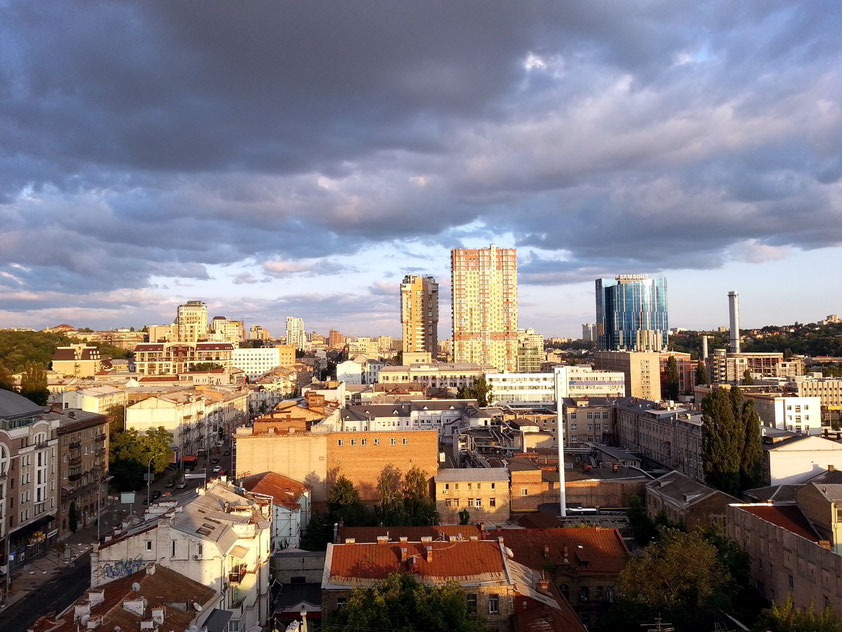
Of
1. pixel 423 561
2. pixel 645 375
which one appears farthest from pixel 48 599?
pixel 645 375

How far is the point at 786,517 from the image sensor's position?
112 feet

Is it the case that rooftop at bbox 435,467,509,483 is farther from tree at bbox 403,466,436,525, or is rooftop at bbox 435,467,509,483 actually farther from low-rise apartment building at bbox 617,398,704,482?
low-rise apartment building at bbox 617,398,704,482

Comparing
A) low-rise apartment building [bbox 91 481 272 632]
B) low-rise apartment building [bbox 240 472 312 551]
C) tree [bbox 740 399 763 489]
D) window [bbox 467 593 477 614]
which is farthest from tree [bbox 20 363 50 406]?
tree [bbox 740 399 763 489]

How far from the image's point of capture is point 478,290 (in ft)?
510

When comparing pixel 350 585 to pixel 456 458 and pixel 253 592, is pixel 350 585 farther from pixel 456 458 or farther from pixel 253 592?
pixel 456 458

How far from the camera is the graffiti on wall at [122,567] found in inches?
1023

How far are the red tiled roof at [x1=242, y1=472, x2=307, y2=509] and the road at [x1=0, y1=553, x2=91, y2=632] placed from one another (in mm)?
10280

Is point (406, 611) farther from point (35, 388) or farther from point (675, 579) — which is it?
point (35, 388)

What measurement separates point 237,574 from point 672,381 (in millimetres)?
111002

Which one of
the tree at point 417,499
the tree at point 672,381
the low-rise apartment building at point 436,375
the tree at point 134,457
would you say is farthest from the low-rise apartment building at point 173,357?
the tree at point 417,499

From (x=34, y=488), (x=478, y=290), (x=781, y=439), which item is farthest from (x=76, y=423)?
(x=478, y=290)

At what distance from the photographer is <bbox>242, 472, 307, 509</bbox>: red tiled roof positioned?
41562mm

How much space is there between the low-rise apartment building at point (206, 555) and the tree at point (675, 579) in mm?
15391

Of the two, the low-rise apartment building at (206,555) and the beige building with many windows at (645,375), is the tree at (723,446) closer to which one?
the low-rise apartment building at (206,555)
